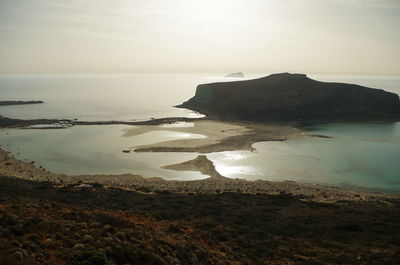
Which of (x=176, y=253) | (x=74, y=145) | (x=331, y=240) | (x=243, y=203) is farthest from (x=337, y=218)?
(x=74, y=145)

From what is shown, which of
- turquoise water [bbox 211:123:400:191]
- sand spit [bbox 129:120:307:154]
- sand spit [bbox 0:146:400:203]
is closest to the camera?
sand spit [bbox 0:146:400:203]

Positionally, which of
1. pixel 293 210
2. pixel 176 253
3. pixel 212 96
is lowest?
pixel 293 210

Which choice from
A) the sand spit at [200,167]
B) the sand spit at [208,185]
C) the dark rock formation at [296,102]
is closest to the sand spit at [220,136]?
the sand spit at [200,167]

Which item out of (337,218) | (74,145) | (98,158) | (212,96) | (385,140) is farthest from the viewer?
(212,96)

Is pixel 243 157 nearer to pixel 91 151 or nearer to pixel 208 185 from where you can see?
pixel 208 185

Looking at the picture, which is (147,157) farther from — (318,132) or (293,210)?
(318,132)

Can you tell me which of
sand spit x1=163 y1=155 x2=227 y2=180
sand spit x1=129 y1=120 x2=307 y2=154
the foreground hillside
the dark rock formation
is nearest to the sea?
sand spit x1=163 y1=155 x2=227 y2=180

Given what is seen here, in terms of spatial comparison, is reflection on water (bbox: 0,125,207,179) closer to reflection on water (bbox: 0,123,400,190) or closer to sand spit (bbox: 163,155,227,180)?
reflection on water (bbox: 0,123,400,190)
